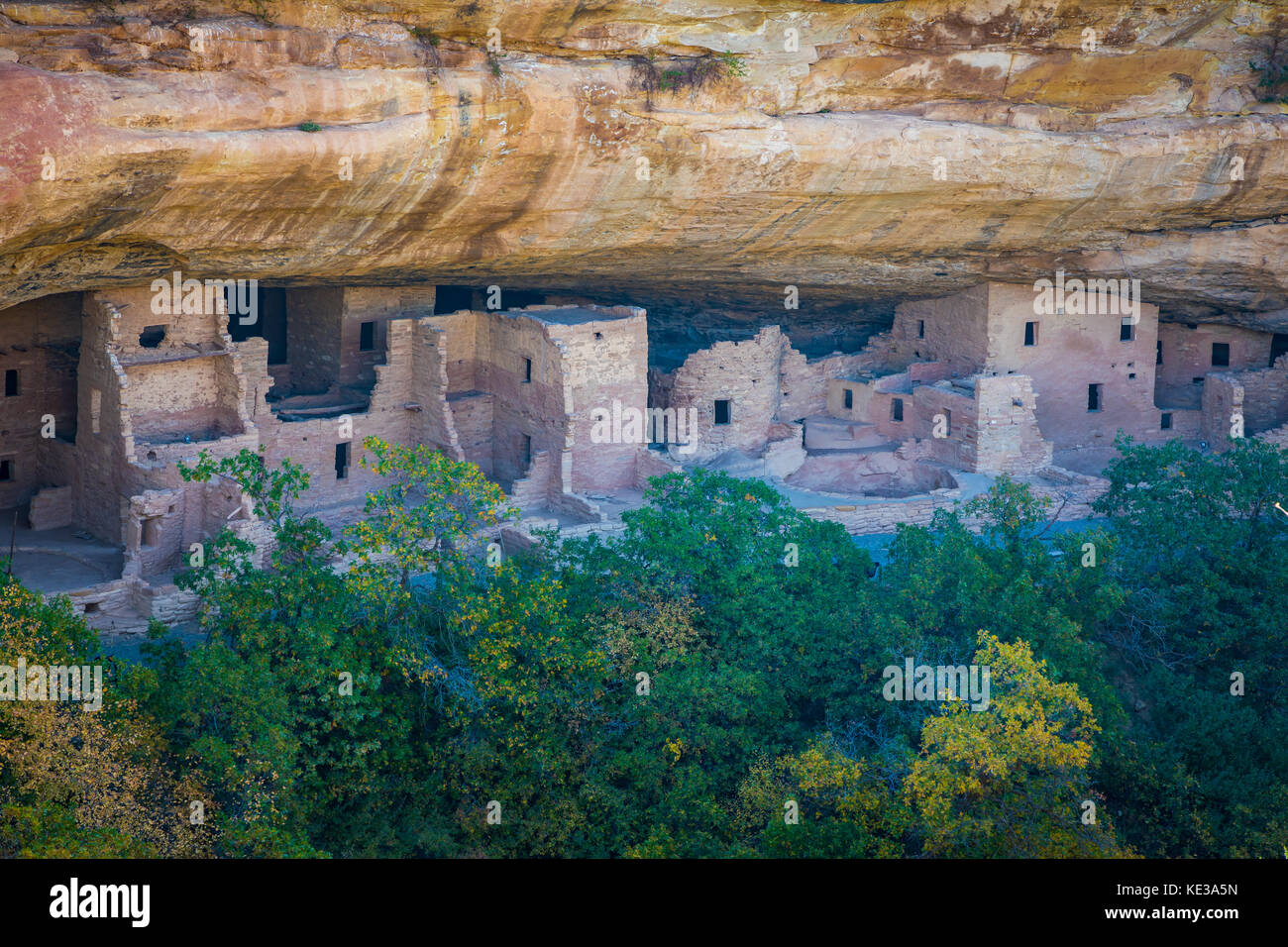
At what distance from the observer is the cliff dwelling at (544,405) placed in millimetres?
24750

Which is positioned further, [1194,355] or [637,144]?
[1194,355]

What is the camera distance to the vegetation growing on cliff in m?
18.8

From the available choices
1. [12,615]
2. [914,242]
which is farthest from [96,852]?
[914,242]

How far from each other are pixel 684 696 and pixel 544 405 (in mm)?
7473

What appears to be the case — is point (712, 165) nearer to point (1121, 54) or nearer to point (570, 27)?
point (570, 27)

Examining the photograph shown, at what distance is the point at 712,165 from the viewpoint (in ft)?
77.3

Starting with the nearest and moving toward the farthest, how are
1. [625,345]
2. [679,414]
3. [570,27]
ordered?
[570,27]
[625,345]
[679,414]

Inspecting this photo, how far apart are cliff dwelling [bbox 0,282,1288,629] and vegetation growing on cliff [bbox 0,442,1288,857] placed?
169 cm

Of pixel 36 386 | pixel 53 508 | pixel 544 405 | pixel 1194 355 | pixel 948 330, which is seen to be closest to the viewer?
pixel 53 508

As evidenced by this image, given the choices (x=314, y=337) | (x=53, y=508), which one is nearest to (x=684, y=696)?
(x=53, y=508)

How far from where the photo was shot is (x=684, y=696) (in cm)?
2156

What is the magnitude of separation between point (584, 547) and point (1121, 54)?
10332 millimetres

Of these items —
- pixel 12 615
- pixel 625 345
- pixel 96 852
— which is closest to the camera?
pixel 96 852

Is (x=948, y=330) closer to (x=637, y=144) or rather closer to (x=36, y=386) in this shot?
(x=637, y=144)
